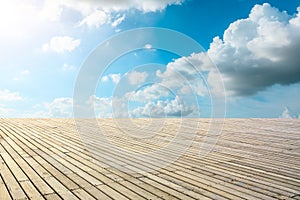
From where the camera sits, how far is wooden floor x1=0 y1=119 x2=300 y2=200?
3.62 meters

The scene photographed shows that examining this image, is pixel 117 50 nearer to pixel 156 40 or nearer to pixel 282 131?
pixel 156 40

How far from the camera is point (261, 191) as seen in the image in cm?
376

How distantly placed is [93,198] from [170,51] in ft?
14.3

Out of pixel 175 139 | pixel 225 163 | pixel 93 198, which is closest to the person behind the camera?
pixel 93 198

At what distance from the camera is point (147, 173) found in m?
4.59

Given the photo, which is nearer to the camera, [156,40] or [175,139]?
[156,40]

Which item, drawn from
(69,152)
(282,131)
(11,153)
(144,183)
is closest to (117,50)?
(69,152)

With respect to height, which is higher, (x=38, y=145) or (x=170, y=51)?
(x=170, y=51)

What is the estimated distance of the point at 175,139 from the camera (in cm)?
844

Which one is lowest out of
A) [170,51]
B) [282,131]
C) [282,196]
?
[282,196]

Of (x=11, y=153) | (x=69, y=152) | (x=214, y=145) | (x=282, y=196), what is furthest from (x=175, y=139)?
(x=282, y=196)

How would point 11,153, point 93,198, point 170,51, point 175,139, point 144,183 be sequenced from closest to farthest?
point 93,198 → point 144,183 → point 11,153 → point 170,51 → point 175,139

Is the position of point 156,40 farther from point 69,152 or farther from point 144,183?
point 144,183

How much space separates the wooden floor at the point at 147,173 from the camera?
3621 millimetres
